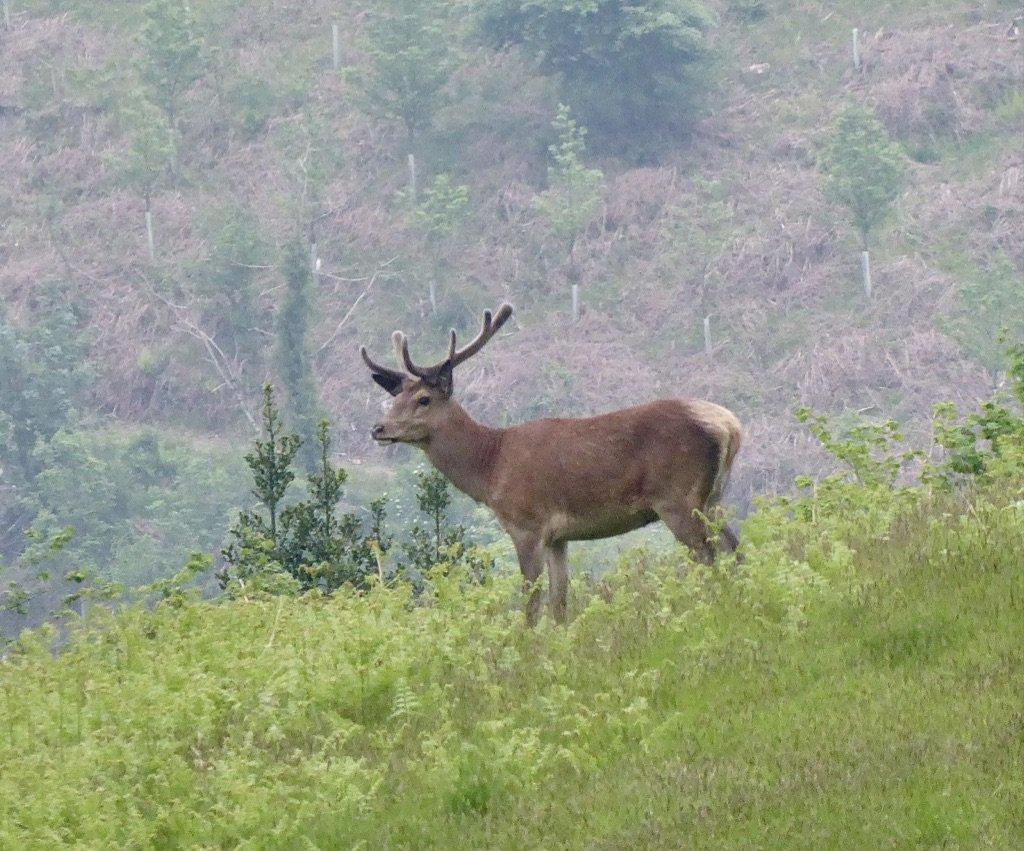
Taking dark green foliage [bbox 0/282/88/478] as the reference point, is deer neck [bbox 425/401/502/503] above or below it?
above

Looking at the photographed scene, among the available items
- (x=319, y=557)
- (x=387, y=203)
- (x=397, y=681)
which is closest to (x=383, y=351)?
(x=387, y=203)

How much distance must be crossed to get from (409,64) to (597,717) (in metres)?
63.4

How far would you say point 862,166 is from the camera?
6012 centimetres

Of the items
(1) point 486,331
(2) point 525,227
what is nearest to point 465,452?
(1) point 486,331

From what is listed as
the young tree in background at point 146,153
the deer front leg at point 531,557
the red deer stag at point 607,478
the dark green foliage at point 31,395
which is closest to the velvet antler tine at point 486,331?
the red deer stag at point 607,478

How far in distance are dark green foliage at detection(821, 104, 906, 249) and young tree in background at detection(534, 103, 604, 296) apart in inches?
318

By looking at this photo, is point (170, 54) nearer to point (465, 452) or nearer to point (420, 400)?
point (420, 400)

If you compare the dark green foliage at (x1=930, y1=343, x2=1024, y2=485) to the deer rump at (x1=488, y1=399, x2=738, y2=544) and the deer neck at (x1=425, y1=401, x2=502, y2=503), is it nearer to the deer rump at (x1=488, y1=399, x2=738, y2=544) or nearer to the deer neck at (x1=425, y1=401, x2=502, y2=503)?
the deer rump at (x1=488, y1=399, x2=738, y2=544)

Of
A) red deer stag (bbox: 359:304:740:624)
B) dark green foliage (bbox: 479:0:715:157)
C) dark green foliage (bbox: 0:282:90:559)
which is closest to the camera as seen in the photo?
red deer stag (bbox: 359:304:740:624)

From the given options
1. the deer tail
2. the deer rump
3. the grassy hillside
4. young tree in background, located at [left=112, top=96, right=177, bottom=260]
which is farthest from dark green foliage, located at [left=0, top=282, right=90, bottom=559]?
the deer tail

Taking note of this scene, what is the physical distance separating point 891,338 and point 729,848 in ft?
173

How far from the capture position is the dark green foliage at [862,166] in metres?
59.7

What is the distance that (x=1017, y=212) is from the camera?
6228 cm

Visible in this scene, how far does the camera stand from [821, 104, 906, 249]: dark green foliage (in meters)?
59.7
